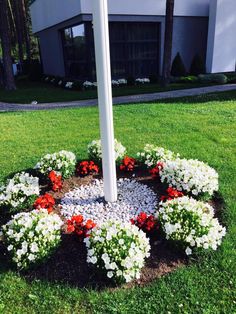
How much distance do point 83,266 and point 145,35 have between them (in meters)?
15.4

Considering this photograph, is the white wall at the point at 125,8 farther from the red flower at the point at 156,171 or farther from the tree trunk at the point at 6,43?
the red flower at the point at 156,171

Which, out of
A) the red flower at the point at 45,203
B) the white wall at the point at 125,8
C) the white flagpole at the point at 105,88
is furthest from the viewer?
the white wall at the point at 125,8

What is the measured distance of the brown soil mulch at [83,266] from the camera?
9.70ft

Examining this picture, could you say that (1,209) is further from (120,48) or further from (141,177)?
(120,48)

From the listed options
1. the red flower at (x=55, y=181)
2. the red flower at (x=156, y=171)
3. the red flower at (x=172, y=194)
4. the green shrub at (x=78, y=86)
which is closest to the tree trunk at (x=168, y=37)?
the green shrub at (x=78, y=86)

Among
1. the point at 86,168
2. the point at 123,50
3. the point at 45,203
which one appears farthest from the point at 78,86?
the point at 45,203

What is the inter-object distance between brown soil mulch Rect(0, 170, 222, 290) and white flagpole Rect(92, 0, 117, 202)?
0.86 metres

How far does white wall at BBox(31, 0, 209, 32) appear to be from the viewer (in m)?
14.9

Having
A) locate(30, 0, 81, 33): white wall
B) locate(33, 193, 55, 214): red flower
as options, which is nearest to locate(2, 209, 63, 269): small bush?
locate(33, 193, 55, 214): red flower

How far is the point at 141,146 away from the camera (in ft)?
20.7

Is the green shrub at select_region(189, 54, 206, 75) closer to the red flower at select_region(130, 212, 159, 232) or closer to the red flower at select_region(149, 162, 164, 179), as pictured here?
the red flower at select_region(149, 162, 164, 179)

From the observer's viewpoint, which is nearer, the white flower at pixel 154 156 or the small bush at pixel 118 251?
the small bush at pixel 118 251

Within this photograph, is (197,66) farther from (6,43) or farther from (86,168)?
(86,168)

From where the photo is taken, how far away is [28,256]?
9.83ft
